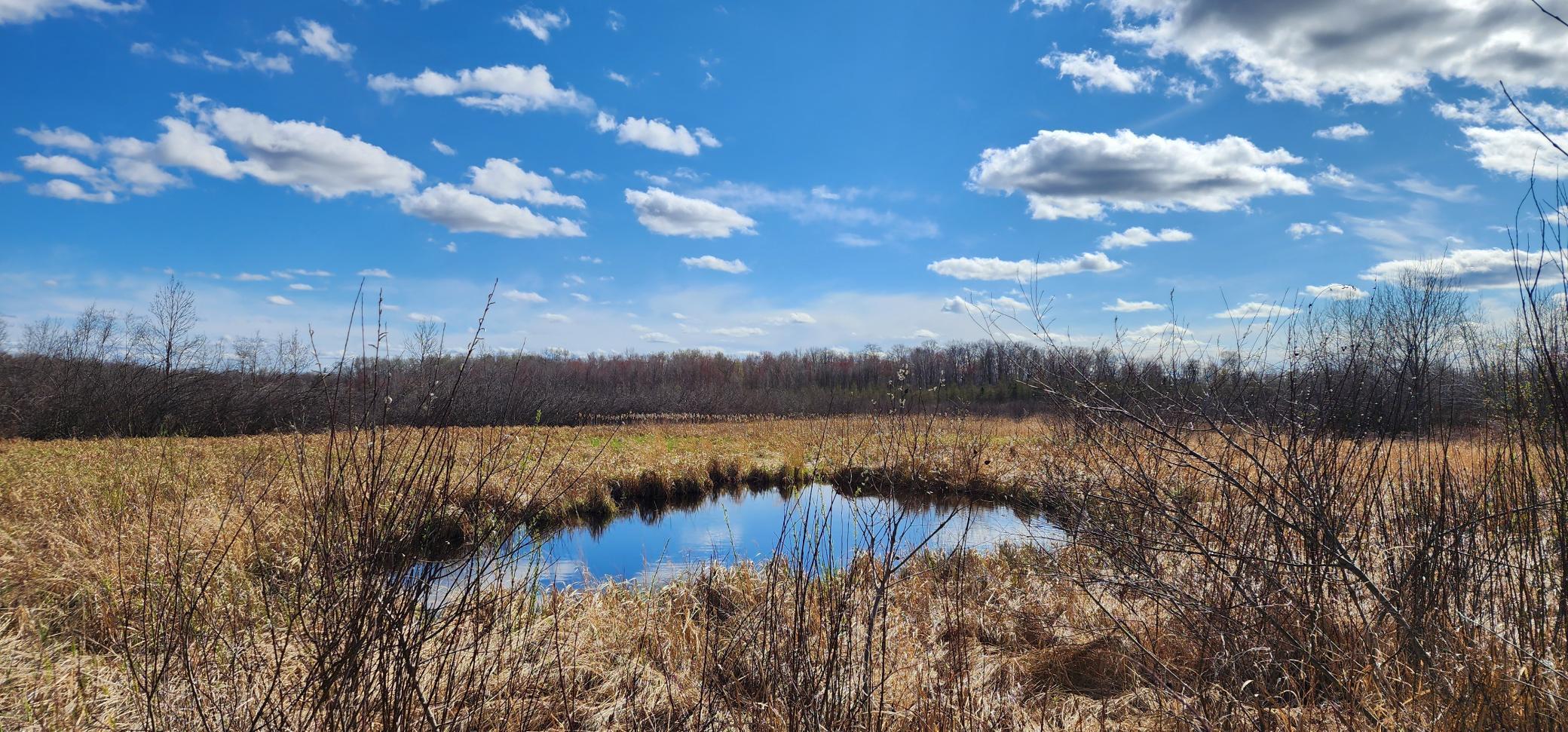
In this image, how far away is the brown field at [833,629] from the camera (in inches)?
96.4

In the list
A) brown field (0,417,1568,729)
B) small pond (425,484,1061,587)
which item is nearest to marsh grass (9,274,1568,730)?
brown field (0,417,1568,729)

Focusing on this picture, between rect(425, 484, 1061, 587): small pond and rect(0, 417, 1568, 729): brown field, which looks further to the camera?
rect(425, 484, 1061, 587): small pond

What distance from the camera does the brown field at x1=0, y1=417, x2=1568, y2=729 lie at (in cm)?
245

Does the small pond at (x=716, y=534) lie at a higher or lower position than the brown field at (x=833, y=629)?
lower

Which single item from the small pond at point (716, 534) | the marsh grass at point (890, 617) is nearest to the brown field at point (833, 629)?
the marsh grass at point (890, 617)

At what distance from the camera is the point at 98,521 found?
661 centimetres

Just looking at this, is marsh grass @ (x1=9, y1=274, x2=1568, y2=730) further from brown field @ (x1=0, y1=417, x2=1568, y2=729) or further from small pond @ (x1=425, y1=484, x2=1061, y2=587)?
small pond @ (x1=425, y1=484, x2=1061, y2=587)

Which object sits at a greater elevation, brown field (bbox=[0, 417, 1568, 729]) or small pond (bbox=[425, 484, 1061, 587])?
brown field (bbox=[0, 417, 1568, 729])

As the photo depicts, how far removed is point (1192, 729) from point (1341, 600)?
184 centimetres

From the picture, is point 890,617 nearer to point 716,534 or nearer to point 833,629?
point 833,629

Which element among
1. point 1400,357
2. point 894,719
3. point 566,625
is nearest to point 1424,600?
point 1400,357

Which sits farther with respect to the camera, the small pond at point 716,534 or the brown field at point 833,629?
the small pond at point 716,534

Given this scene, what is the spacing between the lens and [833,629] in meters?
2.59

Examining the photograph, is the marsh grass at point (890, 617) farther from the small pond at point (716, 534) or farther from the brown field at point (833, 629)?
the small pond at point (716, 534)
